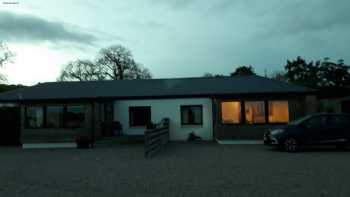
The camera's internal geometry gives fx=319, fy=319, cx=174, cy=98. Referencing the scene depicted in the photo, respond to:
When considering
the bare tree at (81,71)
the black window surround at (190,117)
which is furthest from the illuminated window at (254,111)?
the bare tree at (81,71)

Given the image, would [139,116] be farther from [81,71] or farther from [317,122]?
[81,71]

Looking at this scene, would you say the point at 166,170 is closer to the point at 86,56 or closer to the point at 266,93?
the point at 266,93

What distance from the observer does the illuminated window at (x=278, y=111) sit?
1775cm

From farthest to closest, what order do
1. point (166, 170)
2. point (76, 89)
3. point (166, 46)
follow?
1. point (166, 46)
2. point (76, 89)
3. point (166, 170)

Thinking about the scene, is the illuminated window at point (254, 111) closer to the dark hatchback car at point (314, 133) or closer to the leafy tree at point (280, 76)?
the dark hatchback car at point (314, 133)

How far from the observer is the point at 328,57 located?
42.6 meters

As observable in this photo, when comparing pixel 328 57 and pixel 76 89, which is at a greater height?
pixel 328 57

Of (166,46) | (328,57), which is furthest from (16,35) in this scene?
(328,57)

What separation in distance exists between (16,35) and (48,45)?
254 centimetres

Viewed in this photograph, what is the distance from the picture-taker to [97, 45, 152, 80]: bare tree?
50250 millimetres

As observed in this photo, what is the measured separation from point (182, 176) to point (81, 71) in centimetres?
4570

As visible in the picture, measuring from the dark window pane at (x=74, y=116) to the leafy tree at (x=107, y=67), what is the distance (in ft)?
102

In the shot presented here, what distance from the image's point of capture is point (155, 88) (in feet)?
69.7

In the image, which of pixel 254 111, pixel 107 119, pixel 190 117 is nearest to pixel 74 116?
pixel 107 119
